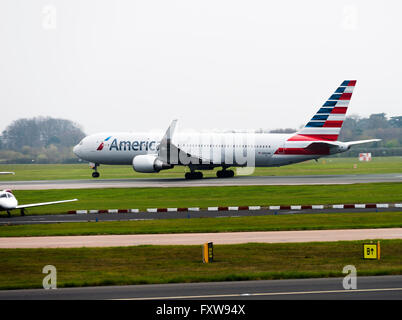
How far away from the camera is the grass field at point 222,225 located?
32.8 meters

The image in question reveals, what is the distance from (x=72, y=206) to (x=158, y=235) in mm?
16642

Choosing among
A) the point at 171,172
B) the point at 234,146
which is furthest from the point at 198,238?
the point at 171,172

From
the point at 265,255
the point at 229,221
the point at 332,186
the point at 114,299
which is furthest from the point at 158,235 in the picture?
the point at 332,186

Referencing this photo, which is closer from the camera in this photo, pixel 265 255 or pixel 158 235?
pixel 265 255

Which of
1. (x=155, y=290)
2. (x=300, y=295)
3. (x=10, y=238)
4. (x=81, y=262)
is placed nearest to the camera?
(x=300, y=295)

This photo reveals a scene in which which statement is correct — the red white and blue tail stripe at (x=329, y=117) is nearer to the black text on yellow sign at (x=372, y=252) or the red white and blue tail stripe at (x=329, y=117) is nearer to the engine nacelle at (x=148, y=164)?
the engine nacelle at (x=148, y=164)

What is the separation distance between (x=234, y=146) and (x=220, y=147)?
1.45m

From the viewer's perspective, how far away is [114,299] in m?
17.0

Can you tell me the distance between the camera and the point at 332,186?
181 ft

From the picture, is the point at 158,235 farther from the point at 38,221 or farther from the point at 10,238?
the point at 38,221

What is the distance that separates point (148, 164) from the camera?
6469 cm

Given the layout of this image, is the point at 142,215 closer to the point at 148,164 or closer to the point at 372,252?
the point at 372,252
